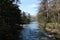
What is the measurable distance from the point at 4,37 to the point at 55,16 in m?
20.3

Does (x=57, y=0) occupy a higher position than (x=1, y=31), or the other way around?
(x=57, y=0)

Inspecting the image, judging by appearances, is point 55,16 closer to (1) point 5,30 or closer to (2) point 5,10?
(2) point 5,10

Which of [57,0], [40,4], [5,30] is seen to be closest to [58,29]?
[57,0]

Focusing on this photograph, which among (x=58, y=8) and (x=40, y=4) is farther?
(x=40, y=4)

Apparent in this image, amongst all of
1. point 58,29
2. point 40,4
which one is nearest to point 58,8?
point 58,29

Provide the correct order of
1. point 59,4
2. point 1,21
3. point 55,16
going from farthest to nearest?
1. point 55,16
2. point 59,4
3. point 1,21

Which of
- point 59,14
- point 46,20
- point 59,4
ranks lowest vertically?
point 46,20

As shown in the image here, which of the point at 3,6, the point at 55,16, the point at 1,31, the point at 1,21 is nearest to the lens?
the point at 1,31

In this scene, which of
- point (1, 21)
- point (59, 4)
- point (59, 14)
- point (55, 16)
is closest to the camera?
point (1, 21)

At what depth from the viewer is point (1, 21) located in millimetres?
19547

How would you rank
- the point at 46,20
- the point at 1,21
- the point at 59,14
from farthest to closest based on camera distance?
the point at 46,20 → the point at 59,14 → the point at 1,21

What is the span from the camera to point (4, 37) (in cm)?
1914

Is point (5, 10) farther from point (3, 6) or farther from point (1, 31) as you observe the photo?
point (1, 31)

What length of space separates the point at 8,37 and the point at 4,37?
1.32 m
